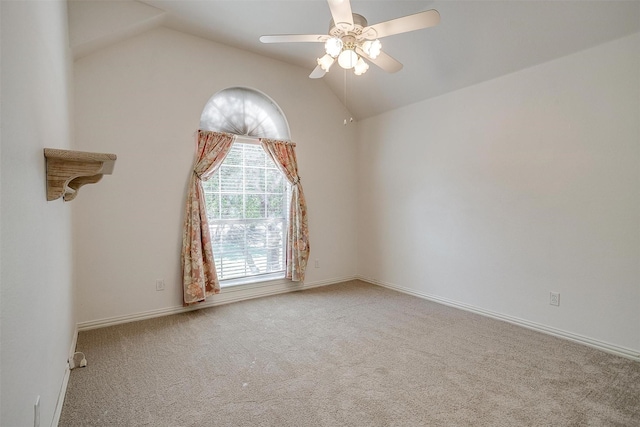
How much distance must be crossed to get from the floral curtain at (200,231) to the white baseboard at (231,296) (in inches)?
6.2

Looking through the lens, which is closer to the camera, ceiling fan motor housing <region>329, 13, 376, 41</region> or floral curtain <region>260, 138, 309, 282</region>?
ceiling fan motor housing <region>329, 13, 376, 41</region>

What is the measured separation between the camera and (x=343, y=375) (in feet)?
7.27

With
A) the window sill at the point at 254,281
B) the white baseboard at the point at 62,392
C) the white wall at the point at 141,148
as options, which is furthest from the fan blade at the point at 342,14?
the window sill at the point at 254,281

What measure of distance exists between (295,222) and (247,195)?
0.72 meters

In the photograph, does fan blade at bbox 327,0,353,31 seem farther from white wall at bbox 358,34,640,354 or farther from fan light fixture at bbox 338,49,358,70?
white wall at bbox 358,34,640,354

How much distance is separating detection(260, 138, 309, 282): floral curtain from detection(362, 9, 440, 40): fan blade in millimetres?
2204

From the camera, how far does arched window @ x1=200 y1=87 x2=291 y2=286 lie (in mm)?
3832

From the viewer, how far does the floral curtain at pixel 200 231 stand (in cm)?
346

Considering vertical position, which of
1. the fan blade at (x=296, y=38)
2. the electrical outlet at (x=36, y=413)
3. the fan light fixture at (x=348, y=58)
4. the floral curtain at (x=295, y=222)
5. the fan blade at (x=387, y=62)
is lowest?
the electrical outlet at (x=36, y=413)

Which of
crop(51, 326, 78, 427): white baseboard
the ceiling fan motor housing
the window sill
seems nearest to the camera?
crop(51, 326, 78, 427): white baseboard

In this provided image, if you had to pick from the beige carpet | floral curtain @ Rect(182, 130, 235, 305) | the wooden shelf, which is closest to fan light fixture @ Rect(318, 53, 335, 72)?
the wooden shelf

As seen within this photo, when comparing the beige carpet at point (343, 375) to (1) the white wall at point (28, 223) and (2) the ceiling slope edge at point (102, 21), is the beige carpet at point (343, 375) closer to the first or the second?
(1) the white wall at point (28, 223)

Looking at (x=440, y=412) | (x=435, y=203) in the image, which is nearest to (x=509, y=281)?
(x=435, y=203)

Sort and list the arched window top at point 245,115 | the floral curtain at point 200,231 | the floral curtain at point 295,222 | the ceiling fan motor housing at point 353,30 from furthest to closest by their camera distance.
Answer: the floral curtain at point 295,222
the arched window top at point 245,115
the floral curtain at point 200,231
the ceiling fan motor housing at point 353,30
